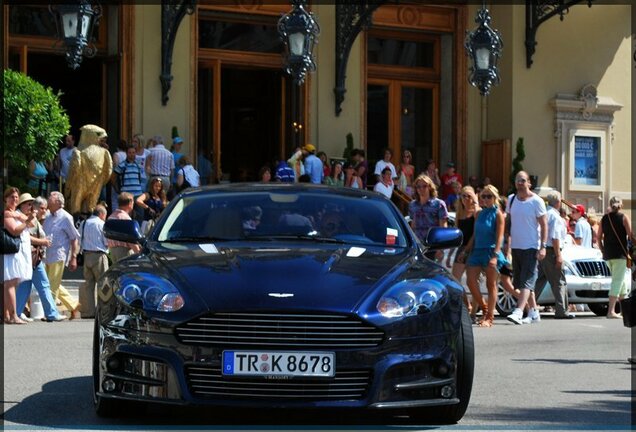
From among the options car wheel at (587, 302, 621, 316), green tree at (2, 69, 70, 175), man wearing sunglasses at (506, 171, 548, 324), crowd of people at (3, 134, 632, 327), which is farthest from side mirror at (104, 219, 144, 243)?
car wheel at (587, 302, 621, 316)

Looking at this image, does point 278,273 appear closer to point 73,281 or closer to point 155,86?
point 73,281

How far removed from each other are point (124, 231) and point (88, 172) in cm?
1356

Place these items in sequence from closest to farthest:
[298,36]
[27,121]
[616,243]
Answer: [616,243]
[27,121]
[298,36]

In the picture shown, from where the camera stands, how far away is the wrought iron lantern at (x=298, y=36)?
24.2 m

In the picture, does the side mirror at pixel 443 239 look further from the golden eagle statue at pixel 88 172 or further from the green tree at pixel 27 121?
the golden eagle statue at pixel 88 172

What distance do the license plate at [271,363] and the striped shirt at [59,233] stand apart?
11467mm

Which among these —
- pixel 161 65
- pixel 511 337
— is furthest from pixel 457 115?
pixel 511 337

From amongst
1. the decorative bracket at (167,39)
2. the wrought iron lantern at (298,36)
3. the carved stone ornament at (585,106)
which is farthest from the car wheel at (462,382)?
the carved stone ornament at (585,106)

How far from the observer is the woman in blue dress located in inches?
712

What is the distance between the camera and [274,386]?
321 inches

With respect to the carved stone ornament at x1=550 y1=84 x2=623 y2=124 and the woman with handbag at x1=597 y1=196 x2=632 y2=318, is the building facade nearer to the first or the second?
the carved stone ornament at x1=550 y1=84 x2=623 y2=124

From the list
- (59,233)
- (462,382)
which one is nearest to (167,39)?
(59,233)

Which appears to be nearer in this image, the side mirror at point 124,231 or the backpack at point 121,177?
the side mirror at point 124,231

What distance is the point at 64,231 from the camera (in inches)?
762
